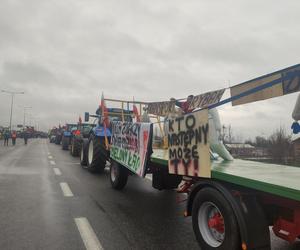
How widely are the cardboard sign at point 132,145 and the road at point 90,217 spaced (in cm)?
84

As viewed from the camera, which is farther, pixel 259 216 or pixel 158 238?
pixel 158 238

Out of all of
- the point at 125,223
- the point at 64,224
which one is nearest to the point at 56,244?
the point at 64,224

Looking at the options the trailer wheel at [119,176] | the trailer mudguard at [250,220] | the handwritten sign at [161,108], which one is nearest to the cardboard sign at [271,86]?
the trailer mudguard at [250,220]

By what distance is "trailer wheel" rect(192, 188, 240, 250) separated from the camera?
140 inches

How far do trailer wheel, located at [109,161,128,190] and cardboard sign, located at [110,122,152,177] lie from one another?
0.21 m

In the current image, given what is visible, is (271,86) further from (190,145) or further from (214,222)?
(214,222)

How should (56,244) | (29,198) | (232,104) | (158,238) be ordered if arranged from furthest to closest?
(29,198) < (158,238) < (56,244) < (232,104)

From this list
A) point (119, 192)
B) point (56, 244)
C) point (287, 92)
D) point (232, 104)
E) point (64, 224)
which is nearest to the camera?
point (287, 92)

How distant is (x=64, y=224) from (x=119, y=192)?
2.98 meters

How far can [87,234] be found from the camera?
16.1 feet

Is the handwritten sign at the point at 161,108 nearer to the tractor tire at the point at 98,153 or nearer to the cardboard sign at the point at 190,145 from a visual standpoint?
the cardboard sign at the point at 190,145

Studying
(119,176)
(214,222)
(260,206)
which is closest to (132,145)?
(119,176)

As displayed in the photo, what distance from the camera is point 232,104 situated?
13.7 ft

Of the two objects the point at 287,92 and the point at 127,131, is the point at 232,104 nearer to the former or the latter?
the point at 287,92
